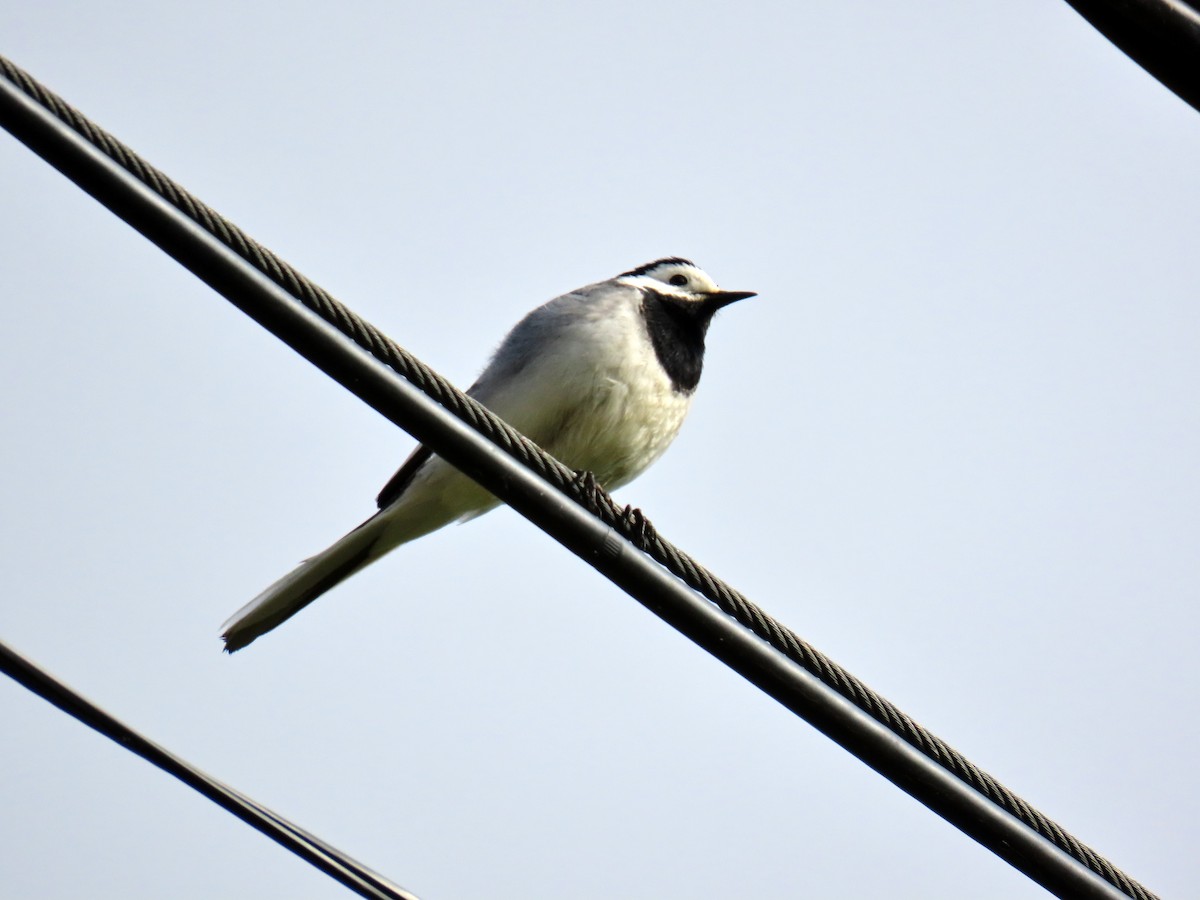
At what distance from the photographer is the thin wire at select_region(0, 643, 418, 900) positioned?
271 centimetres

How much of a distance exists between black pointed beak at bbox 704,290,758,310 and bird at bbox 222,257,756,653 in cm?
49

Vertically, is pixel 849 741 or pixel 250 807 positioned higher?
pixel 849 741

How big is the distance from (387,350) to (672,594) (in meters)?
0.83

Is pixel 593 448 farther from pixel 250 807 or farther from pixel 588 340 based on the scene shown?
pixel 250 807

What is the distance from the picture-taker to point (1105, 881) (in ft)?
9.78

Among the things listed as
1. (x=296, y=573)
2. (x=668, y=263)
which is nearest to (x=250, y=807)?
(x=296, y=573)

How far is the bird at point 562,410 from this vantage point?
5.73 m

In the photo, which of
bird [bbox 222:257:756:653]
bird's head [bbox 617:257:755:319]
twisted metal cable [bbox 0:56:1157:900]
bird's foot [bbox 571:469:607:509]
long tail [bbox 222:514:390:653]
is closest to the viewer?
twisted metal cable [bbox 0:56:1157:900]

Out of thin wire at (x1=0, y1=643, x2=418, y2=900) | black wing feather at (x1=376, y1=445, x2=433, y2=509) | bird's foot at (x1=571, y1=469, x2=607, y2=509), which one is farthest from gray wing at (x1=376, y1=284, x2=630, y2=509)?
thin wire at (x1=0, y1=643, x2=418, y2=900)

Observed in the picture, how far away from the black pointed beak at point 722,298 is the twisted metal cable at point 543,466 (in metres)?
3.84

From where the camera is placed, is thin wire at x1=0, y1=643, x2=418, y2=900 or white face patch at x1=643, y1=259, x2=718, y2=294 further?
white face patch at x1=643, y1=259, x2=718, y2=294

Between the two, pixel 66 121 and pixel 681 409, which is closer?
pixel 66 121

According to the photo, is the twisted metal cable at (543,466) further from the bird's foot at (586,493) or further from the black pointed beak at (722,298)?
the black pointed beak at (722,298)

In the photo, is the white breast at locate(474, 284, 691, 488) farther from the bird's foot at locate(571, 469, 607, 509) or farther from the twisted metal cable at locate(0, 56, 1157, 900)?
the twisted metal cable at locate(0, 56, 1157, 900)
